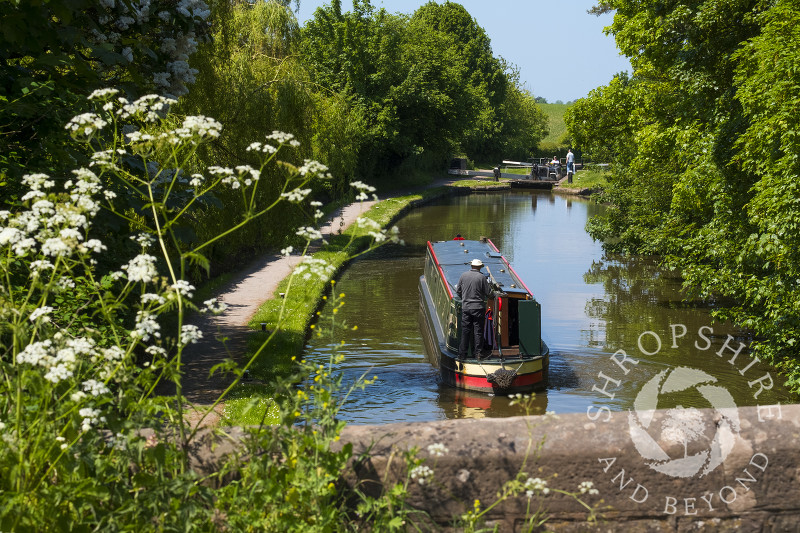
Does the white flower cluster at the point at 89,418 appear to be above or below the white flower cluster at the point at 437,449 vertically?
above

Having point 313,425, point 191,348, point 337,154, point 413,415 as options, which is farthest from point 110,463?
point 337,154

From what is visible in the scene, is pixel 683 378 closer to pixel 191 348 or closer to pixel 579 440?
pixel 191 348

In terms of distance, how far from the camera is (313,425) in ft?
11.2

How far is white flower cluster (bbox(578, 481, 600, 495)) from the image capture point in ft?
11.0

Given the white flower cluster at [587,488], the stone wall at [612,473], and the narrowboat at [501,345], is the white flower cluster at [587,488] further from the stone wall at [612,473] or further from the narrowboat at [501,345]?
the narrowboat at [501,345]

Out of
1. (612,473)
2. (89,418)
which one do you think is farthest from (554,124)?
(89,418)

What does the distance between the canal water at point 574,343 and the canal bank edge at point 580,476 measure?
32 centimetres

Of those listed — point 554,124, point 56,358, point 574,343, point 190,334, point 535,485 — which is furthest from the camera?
point 554,124

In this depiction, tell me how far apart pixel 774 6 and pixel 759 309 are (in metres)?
5.19

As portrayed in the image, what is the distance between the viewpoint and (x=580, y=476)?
139 inches

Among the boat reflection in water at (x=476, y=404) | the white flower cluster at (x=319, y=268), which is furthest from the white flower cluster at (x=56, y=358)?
the boat reflection in water at (x=476, y=404)

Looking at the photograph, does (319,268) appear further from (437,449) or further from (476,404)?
(476,404)

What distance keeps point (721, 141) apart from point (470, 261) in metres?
5.29

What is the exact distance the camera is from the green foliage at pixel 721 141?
1218 centimetres
